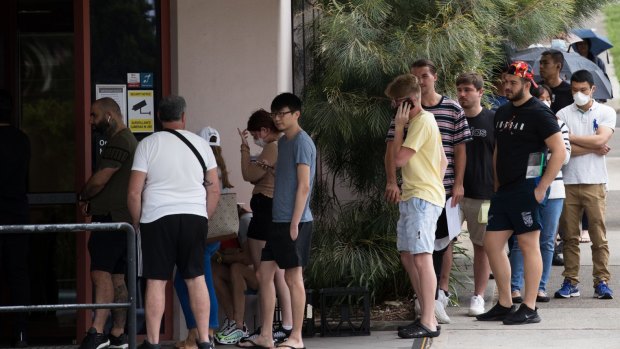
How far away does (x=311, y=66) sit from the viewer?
9.42 meters

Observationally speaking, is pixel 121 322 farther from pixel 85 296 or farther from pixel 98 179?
pixel 98 179

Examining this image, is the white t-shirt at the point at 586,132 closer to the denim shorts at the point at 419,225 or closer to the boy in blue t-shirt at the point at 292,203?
the denim shorts at the point at 419,225

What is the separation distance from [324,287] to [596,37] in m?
8.15

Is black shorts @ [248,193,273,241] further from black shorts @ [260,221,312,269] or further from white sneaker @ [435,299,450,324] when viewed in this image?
white sneaker @ [435,299,450,324]

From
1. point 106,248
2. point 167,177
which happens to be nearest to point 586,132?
point 167,177

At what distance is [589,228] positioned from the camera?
30.8 ft

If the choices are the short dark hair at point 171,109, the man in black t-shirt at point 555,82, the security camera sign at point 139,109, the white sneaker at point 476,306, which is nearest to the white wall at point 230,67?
the security camera sign at point 139,109

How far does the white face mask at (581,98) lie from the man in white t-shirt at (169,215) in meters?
3.45

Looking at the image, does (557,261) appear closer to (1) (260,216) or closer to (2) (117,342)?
(1) (260,216)

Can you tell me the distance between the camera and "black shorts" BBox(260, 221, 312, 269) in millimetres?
7609

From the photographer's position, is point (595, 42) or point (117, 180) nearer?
point (117, 180)

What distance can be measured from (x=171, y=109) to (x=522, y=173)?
2534mm

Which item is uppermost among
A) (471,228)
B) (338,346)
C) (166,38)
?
(166,38)

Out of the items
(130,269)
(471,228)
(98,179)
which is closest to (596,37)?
(471,228)
